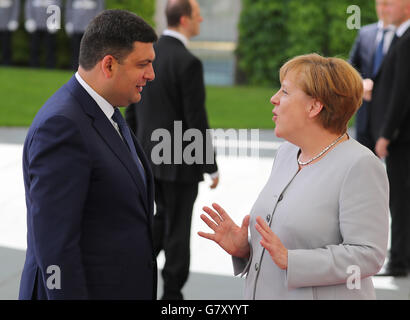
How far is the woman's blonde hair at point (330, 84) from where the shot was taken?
2496 mm

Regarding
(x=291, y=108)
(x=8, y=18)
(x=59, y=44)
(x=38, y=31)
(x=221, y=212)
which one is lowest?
(x=59, y=44)

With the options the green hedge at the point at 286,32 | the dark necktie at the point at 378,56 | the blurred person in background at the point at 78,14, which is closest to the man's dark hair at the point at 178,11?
the dark necktie at the point at 378,56

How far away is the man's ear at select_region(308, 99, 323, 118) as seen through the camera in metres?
2.53

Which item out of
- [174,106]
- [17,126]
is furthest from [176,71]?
[17,126]

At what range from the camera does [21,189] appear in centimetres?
730

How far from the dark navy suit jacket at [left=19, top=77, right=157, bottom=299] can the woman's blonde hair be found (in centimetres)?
71

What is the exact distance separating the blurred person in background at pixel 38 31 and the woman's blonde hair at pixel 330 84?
15.9m

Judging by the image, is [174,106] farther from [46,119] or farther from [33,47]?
[33,47]

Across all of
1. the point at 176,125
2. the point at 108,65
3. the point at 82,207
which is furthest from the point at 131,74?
the point at 176,125

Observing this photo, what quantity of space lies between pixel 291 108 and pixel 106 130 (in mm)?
694

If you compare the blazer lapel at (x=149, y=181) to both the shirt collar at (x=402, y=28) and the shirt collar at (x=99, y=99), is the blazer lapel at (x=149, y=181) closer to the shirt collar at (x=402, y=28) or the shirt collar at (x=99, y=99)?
the shirt collar at (x=99, y=99)

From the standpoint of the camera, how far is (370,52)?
17.7ft

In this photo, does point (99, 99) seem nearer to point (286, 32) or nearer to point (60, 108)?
point (60, 108)

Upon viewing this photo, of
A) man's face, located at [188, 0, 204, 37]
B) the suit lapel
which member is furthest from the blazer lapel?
man's face, located at [188, 0, 204, 37]
